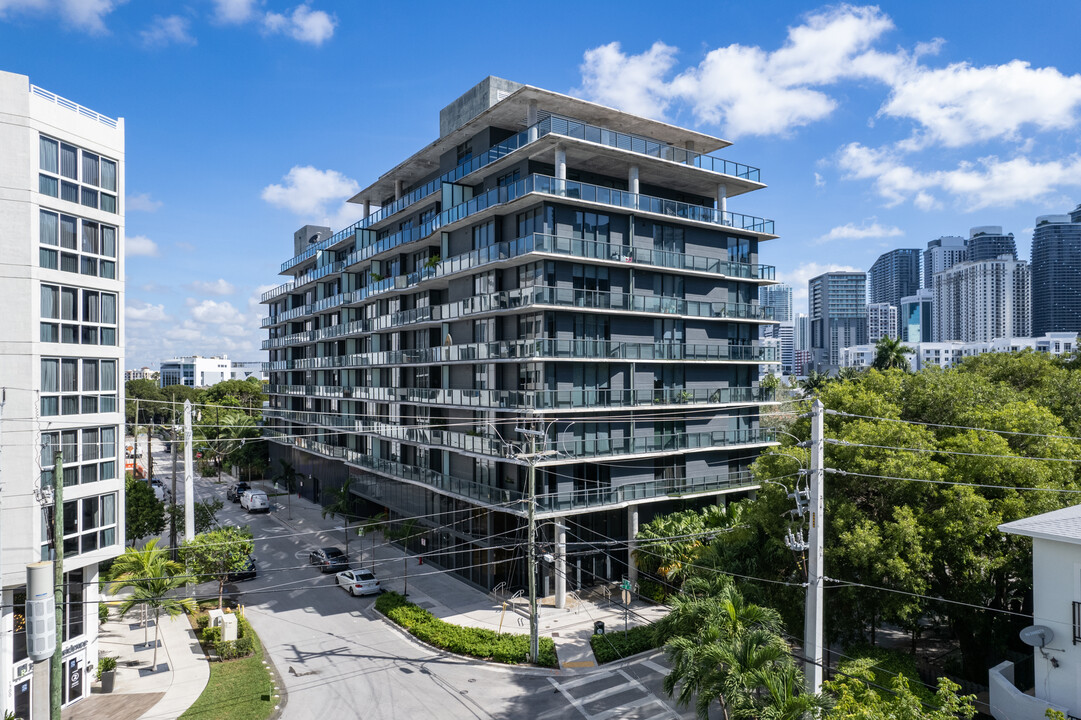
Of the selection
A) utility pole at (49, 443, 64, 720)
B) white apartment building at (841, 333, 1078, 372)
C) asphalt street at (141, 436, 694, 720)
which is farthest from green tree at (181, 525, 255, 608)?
white apartment building at (841, 333, 1078, 372)

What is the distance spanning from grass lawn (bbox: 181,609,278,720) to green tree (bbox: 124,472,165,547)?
1534cm

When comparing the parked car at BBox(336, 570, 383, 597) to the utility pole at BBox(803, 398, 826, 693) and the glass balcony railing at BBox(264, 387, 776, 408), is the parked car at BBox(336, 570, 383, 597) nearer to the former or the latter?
the glass balcony railing at BBox(264, 387, 776, 408)

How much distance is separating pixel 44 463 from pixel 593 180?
29384mm

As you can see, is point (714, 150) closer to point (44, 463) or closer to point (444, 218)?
point (444, 218)

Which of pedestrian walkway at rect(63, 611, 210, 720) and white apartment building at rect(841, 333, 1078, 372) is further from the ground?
white apartment building at rect(841, 333, 1078, 372)

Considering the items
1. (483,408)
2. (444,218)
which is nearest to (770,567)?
(483,408)

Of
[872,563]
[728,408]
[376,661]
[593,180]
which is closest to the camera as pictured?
[872,563]

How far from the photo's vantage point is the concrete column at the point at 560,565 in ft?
108

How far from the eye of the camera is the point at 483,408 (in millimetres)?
35062

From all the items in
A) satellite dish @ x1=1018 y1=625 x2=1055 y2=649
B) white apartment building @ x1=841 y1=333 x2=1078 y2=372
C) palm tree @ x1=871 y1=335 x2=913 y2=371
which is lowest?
satellite dish @ x1=1018 y1=625 x2=1055 y2=649

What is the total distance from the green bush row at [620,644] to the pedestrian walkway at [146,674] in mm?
15815

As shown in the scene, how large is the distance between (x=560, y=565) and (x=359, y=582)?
11.7m

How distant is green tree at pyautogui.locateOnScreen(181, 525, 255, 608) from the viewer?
98.8 feet

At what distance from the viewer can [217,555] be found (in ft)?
101
